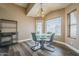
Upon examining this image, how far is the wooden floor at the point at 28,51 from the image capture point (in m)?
3.00

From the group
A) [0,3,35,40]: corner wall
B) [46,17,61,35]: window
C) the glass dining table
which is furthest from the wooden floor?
[46,17,61,35]: window

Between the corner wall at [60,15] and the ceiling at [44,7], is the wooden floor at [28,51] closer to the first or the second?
the corner wall at [60,15]

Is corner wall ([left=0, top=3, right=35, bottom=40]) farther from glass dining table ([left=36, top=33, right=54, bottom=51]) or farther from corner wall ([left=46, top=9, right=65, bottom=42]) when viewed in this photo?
corner wall ([left=46, top=9, right=65, bottom=42])

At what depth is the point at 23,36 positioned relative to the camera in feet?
10.6

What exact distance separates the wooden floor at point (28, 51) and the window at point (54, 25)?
354mm

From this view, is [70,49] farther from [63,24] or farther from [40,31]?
[40,31]

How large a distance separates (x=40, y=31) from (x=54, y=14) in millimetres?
577

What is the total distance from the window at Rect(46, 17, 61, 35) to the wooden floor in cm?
35

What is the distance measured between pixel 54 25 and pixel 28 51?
3.12 ft

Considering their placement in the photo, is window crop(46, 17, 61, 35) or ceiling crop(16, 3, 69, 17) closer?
ceiling crop(16, 3, 69, 17)

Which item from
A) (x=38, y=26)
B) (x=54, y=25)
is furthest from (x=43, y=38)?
(x=54, y=25)

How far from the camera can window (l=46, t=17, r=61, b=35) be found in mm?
3091

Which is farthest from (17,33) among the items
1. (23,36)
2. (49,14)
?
(49,14)

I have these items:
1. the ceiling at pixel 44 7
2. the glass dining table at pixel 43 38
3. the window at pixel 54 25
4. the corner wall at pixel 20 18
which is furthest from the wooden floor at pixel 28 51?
the ceiling at pixel 44 7
